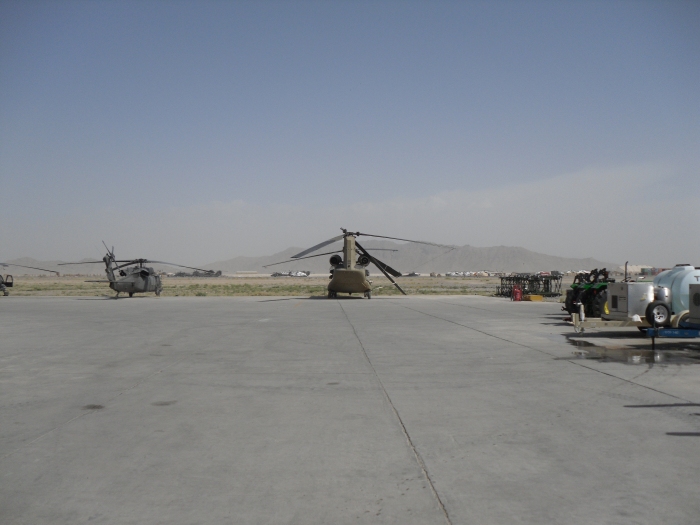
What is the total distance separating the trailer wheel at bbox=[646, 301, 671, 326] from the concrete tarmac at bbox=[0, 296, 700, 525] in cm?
299

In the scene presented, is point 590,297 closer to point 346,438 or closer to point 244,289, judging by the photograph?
point 346,438

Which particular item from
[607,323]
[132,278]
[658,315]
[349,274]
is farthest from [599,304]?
[132,278]

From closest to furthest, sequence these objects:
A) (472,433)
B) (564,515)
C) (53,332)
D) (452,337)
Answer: (564,515), (472,433), (452,337), (53,332)

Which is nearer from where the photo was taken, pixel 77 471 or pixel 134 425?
pixel 77 471

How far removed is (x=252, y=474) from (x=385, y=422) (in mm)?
2242

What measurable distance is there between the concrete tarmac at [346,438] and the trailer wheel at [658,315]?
2989mm

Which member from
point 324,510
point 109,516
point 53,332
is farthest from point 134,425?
point 53,332

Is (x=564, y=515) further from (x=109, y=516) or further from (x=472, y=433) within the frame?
(x=109, y=516)

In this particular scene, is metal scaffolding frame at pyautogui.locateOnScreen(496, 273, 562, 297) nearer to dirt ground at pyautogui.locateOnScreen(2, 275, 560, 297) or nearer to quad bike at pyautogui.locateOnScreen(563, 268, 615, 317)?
dirt ground at pyautogui.locateOnScreen(2, 275, 560, 297)

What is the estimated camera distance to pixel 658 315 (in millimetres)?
14227

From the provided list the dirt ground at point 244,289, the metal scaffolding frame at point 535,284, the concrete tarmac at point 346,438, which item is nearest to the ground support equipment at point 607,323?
the concrete tarmac at point 346,438

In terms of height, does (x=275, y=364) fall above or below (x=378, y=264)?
below

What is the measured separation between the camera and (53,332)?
17.9 metres

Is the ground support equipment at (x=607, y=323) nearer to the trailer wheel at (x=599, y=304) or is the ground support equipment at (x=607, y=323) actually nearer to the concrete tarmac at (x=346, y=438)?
the trailer wheel at (x=599, y=304)
